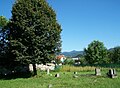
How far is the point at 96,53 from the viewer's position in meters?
101

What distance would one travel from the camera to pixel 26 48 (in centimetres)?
3916

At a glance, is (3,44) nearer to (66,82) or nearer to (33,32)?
(33,32)

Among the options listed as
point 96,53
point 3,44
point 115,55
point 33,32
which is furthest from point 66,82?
point 115,55

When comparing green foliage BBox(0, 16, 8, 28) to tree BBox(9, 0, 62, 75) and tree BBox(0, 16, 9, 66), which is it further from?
tree BBox(9, 0, 62, 75)

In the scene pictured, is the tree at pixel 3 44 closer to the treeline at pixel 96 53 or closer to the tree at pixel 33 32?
the tree at pixel 33 32

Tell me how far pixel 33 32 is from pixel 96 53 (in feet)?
210

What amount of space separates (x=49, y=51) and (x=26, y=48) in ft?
11.9

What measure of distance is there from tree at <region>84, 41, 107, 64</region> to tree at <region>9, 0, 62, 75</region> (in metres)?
59.5

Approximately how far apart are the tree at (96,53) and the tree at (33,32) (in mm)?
59450

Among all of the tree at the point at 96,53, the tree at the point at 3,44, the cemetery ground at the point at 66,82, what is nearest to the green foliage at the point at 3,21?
the tree at the point at 3,44

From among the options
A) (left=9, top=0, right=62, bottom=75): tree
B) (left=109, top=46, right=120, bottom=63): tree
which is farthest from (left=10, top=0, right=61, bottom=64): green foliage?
(left=109, top=46, right=120, bottom=63): tree

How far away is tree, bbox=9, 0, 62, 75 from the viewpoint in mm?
39188

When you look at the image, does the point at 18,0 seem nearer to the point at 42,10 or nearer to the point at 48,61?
the point at 42,10

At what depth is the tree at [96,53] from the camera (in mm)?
99875
